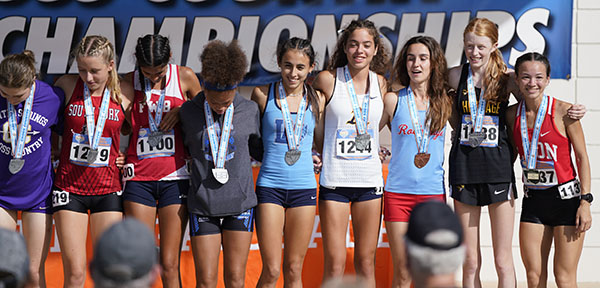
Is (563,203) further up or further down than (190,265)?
further up

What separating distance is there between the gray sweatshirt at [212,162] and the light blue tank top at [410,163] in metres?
0.92

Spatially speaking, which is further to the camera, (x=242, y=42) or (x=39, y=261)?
(x=242, y=42)

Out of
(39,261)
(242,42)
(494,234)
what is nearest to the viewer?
(39,261)

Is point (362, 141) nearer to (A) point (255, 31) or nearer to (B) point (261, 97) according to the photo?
(B) point (261, 97)

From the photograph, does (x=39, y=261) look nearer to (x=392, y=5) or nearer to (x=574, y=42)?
(x=392, y=5)

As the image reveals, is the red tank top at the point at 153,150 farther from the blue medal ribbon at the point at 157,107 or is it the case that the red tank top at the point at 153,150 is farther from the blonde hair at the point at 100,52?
the blonde hair at the point at 100,52

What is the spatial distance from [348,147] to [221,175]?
84cm

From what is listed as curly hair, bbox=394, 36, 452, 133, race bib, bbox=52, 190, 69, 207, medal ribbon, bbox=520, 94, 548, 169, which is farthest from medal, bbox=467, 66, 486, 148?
race bib, bbox=52, 190, 69, 207

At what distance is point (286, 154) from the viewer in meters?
4.19

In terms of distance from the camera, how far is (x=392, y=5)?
5.73 m

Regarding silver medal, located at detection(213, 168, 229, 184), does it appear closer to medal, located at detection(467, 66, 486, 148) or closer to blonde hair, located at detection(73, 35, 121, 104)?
blonde hair, located at detection(73, 35, 121, 104)

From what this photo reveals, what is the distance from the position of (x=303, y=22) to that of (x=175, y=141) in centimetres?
199

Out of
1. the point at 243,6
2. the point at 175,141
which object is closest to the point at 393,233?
the point at 175,141

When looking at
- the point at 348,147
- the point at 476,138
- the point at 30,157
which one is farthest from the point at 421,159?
the point at 30,157
